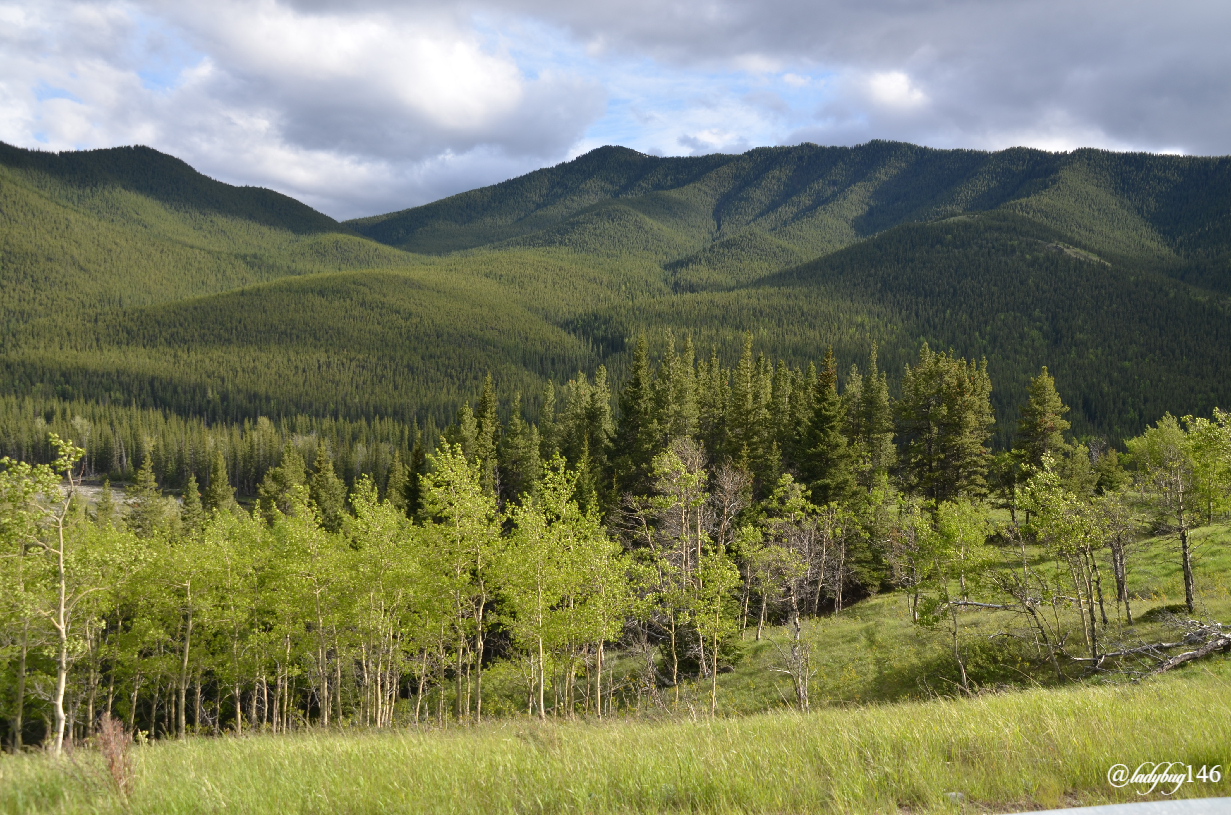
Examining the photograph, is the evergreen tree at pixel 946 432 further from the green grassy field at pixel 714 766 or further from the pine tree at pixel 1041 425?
the green grassy field at pixel 714 766

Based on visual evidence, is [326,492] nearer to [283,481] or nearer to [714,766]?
[283,481]

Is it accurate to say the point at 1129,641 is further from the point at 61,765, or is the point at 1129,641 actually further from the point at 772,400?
the point at 772,400

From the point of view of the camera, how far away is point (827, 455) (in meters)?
45.7

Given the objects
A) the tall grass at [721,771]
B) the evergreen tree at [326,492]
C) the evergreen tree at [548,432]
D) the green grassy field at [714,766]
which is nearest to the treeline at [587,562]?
the evergreen tree at [548,432]

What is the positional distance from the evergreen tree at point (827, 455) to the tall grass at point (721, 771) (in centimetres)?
3663

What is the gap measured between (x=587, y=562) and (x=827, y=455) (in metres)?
25.5

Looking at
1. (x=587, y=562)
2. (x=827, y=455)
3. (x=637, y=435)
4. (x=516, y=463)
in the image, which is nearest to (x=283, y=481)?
(x=516, y=463)

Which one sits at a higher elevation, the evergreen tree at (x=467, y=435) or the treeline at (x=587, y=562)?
the evergreen tree at (x=467, y=435)

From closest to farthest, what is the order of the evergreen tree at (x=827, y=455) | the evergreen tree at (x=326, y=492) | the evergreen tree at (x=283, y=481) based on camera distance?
the evergreen tree at (x=827, y=455) → the evergreen tree at (x=326, y=492) → the evergreen tree at (x=283, y=481)

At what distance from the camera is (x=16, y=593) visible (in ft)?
67.6

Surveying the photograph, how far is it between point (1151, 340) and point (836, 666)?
222m

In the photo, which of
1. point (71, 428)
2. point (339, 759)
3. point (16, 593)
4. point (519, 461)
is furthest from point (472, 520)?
point (71, 428)

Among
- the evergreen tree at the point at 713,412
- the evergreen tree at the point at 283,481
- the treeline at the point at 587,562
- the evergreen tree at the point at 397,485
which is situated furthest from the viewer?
the evergreen tree at the point at 283,481

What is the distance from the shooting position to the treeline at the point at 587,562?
2416cm
